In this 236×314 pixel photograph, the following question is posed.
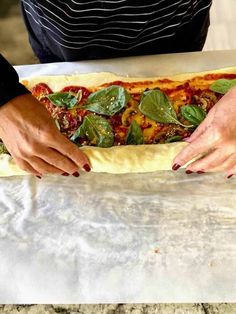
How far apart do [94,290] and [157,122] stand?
16.4 inches

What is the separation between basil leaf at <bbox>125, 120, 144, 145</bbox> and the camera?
1169 mm

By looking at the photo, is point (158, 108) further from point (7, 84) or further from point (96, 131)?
point (7, 84)

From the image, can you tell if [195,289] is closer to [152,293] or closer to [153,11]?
[152,293]

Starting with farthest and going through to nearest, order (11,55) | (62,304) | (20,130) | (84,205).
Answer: (11,55) → (84,205) → (62,304) → (20,130)

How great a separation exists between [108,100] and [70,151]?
0.87 feet

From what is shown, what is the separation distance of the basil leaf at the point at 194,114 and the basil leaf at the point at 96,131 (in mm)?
183

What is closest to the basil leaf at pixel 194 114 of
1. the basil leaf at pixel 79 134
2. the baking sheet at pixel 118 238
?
the baking sheet at pixel 118 238

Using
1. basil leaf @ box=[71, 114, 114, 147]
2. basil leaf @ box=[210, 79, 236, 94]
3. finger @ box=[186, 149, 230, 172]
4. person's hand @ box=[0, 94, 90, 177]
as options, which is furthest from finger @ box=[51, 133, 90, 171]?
basil leaf @ box=[210, 79, 236, 94]

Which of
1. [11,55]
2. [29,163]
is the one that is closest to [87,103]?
[29,163]

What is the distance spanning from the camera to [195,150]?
38.1 inches

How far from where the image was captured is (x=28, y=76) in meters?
1.35

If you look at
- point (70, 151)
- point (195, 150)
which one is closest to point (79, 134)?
point (70, 151)

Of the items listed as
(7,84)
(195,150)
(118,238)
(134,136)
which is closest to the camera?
(7,84)

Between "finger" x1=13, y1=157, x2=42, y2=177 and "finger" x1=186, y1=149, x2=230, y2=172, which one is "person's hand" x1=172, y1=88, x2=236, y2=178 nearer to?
"finger" x1=186, y1=149, x2=230, y2=172
